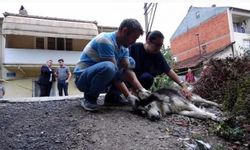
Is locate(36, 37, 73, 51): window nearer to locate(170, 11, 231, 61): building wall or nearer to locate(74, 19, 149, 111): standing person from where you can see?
locate(170, 11, 231, 61): building wall

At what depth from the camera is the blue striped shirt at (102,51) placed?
12.9 feet

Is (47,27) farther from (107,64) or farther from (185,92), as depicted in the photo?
(107,64)

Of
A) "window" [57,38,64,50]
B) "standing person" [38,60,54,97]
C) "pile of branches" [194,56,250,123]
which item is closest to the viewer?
"pile of branches" [194,56,250,123]

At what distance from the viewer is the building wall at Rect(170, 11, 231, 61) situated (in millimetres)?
27797

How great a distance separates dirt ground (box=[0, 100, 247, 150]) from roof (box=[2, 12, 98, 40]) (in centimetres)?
1311

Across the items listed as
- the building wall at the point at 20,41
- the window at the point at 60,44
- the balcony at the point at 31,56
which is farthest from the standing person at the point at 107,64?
the window at the point at 60,44

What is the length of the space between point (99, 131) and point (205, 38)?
2878 cm

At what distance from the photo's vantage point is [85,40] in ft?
63.9

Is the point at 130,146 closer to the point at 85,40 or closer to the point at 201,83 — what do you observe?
the point at 201,83

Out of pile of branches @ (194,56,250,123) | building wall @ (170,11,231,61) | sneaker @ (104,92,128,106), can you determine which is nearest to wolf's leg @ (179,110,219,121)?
sneaker @ (104,92,128,106)

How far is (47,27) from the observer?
695 inches

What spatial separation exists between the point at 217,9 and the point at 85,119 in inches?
1094

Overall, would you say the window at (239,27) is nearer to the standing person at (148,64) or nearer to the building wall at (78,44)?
the building wall at (78,44)

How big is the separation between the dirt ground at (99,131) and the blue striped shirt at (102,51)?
0.67 meters
